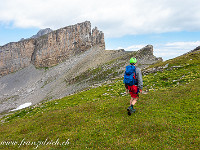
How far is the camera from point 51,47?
5069 inches

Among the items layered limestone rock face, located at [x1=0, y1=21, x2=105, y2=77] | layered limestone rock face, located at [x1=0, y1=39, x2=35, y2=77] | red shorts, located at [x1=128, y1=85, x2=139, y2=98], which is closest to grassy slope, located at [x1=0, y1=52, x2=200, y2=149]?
red shorts, located at [x1=128, y1=85, x2=139, y2=98]

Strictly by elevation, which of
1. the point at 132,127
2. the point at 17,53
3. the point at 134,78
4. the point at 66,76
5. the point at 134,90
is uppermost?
the point at 17,53

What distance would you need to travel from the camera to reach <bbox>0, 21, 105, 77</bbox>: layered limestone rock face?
11850cm

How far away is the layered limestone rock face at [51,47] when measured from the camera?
11850cm

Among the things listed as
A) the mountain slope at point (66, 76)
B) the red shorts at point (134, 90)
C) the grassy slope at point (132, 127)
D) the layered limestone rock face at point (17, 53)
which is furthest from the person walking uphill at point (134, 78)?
the layered limestone rock face at point (17, 53)

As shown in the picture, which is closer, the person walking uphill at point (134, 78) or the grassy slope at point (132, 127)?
the grassy slope at point (132, 127)

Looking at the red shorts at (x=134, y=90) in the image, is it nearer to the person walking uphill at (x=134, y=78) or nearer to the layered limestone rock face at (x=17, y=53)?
the person walking uphill at (x=134, y=78)

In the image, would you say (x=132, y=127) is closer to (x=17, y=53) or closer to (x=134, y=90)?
(x=134, y=90)

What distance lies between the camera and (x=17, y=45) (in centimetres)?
13550

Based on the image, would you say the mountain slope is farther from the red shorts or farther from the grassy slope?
the red shorts

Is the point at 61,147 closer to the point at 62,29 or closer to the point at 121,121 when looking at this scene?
the point at 121,121

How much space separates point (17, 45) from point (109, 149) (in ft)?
499

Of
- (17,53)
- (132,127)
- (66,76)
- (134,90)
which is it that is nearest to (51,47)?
(17,53)

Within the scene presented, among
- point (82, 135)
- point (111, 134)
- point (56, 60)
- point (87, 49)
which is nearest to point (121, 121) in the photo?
point (111, 134)
